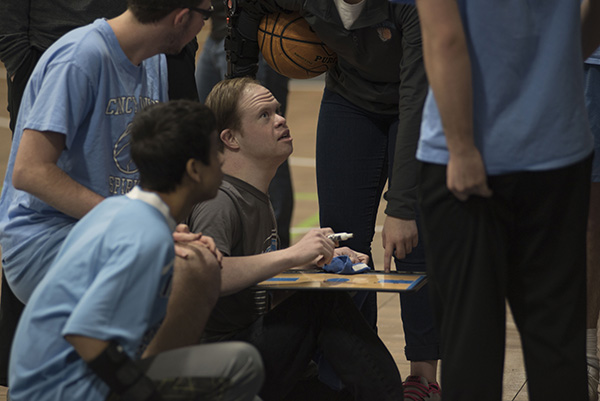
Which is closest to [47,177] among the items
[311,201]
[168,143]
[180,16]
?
[168,143]

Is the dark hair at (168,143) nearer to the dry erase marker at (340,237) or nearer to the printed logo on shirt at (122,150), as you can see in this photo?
the printed logo on shirt at (122,150)

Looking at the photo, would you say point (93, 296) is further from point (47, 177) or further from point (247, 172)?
point (247, 172)

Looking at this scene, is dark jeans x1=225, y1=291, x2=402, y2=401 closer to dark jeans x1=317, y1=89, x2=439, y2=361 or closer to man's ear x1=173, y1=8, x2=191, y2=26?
dark jeans x1=317, y1=89, x2=439, y2=361

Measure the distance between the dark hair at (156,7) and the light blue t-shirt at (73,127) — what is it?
0.12 metres

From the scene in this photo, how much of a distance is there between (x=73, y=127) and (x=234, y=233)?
603mm

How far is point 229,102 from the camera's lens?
121 inches

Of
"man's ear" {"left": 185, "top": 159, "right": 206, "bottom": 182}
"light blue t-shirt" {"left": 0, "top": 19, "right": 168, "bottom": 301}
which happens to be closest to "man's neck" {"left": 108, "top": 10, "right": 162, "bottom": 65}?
"light blue t-shirt" {"left": 0, "top": 19, "right": 168, "bottom": 301}

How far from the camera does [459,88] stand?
6.20 ft

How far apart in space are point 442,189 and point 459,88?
8.8 inches

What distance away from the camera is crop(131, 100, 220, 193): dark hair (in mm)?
2148

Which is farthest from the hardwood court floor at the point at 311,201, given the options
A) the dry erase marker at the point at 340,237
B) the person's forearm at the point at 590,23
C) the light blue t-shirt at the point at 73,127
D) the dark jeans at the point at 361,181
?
the person's forearm at the point at 590,23

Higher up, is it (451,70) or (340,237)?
(451,70)

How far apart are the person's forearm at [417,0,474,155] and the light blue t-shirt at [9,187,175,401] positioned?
2.14 ft

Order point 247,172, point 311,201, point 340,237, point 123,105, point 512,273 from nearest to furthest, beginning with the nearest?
1. point 512,273
2. point 123,105
3. point 340,237
4. point 247,172
5. point 311,201
